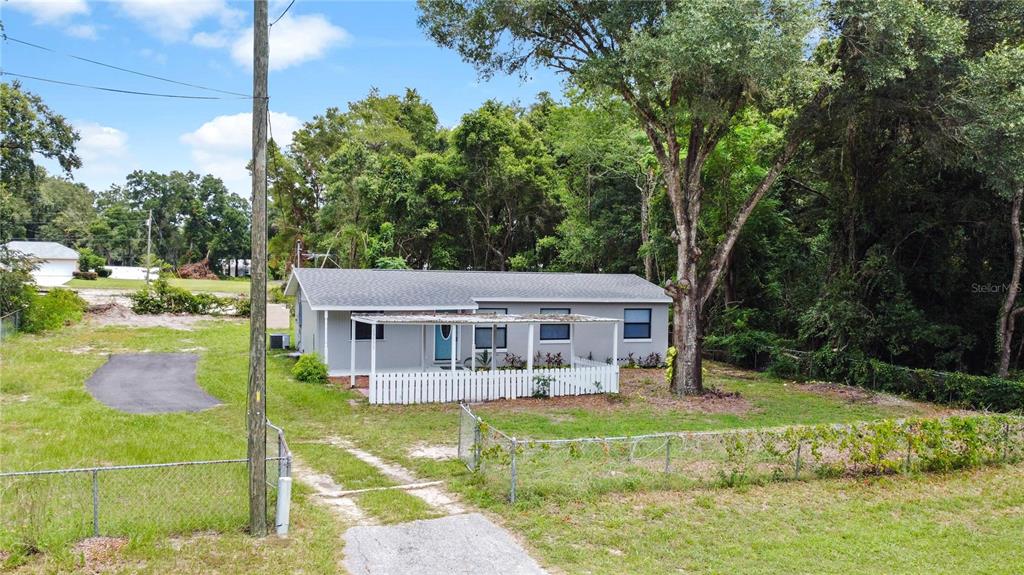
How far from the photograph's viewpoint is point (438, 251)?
141ft

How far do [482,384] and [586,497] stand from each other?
907cm

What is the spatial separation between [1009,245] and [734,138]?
32.9ft

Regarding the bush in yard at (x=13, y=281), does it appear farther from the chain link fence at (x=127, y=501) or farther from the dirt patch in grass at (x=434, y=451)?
the dirt patch in grass at (x=434, y=451)

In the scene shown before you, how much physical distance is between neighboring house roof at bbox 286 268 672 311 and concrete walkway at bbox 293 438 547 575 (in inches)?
463

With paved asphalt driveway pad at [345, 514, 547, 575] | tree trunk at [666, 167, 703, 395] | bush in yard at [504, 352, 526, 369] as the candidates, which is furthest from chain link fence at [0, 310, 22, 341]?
tree trunk at [666, 167, 703, 395]

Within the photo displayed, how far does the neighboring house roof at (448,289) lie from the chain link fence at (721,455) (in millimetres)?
9668

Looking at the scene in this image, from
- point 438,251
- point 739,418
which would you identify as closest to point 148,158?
point 739,418

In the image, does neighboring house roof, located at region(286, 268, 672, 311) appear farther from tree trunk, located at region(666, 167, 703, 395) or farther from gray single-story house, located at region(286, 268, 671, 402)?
tree trunk, located at region(666, 167, 703, 395)

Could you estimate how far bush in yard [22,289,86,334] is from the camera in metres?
28.2

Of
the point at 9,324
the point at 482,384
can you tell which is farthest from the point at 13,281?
the point at 482,384

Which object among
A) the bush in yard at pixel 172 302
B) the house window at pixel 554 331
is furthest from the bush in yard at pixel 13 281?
the house window at pixel 554 331

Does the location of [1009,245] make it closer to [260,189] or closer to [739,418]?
[739,418]

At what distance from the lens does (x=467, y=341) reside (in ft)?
76.7

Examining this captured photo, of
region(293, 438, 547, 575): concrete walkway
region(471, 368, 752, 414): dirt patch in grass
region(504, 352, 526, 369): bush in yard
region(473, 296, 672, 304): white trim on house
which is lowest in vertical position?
region(471, 368, 752, 414): dirt patch in grass
